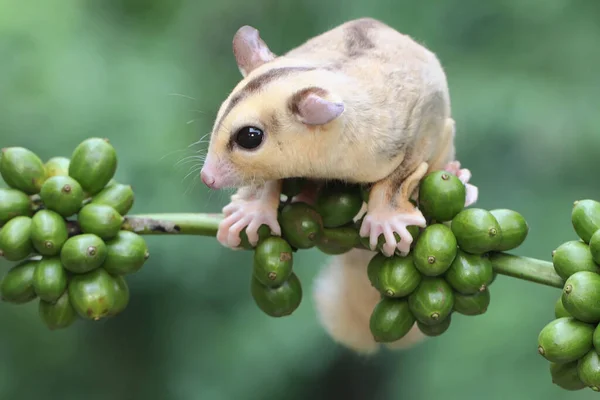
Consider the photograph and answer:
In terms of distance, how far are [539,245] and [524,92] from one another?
58cm

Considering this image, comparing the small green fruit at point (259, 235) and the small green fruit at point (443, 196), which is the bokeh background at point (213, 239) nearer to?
the small green fruit at point (259, 235)

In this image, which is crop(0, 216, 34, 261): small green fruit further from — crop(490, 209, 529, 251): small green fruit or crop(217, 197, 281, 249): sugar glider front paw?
crop(490, 209, 529, 251): small green fruit

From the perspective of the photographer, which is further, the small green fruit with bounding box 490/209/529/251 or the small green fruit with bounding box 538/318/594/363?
the small green fruit with bounding box 490/209/529/251

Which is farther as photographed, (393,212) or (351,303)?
(351,303)

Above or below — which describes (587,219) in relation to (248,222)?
above

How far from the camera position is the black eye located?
1431 mm

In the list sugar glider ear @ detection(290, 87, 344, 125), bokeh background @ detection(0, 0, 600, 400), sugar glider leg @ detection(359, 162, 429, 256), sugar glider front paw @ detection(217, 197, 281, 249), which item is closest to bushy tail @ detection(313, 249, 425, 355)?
sugar glider leg @ detection(359, 162, 429, 256)

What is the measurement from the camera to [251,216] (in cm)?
147

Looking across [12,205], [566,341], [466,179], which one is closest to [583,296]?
[566,341]

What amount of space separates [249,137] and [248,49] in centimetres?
27

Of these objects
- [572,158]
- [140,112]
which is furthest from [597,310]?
[140,112]

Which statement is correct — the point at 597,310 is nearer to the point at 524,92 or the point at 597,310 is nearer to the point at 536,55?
the point at 524,92

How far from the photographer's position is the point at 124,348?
281cm

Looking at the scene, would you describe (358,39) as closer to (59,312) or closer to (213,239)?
(59,312)
